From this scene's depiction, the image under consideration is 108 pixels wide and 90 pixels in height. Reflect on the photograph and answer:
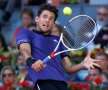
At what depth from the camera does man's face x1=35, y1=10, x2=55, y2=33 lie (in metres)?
6.41

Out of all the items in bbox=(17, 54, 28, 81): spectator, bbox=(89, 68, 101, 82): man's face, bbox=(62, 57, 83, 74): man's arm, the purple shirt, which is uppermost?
the purple shirt

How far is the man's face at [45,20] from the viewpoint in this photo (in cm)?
641

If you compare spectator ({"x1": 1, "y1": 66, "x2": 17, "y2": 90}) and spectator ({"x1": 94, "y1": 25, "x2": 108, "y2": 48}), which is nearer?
spectator ({"x1": 1, "y1": 66, "x2": 17, "y2": 90})

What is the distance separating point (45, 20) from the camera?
640cm

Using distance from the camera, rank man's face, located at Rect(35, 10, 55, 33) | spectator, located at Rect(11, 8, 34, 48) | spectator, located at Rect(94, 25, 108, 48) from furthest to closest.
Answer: spectator, located at Rect(11, 8, 34, 48) < spectator, located at Rect(94, 25, 108, 48) < man's face, located at Rect(35, 10, 55, 33)

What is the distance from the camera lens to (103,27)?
10945mm

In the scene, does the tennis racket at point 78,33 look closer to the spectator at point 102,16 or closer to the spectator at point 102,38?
the spectator at point 102,38

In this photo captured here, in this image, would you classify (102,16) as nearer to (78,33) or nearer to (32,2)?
(32,2)

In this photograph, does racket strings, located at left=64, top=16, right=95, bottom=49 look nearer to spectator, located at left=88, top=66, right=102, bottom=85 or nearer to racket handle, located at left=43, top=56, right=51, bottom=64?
Answer: racket handle, located at left=43, top=56, right=51, bottom=64

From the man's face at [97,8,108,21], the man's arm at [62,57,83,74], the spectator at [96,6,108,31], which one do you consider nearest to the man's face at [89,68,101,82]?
the spectator at [96,6,108,31]

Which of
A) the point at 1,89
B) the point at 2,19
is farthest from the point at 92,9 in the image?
the point at 1,89

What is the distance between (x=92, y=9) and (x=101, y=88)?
4.00 metres

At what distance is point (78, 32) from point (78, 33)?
2 cm

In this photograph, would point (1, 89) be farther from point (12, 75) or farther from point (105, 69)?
point (105, 69)
